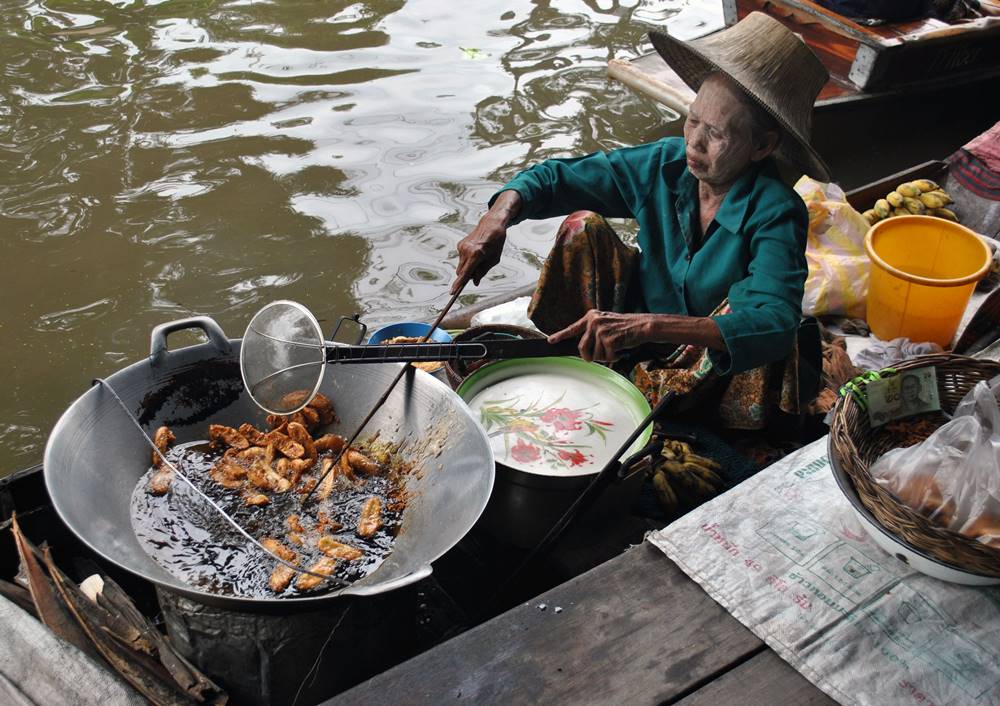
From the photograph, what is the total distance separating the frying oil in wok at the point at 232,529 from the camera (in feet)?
6.62

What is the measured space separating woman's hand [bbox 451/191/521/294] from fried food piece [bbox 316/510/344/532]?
2.30 feet

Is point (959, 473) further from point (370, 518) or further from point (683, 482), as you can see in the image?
point (370, 518)

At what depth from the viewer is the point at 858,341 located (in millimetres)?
3545

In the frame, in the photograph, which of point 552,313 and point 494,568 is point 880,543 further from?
point 552,313

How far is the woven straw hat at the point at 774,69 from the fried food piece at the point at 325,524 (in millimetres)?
1562

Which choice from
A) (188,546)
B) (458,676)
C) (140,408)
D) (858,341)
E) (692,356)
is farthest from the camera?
(858,341)

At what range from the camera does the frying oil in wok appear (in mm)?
2018

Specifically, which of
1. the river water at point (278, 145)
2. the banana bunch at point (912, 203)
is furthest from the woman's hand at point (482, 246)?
the banana bunch at point (912, 203)

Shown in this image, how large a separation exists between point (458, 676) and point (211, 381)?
3.88ft

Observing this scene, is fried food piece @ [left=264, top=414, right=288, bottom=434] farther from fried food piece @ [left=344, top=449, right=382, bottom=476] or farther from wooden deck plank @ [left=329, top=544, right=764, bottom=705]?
wooden deck plank @ [left=329, top=544, right=764, bottom=705]

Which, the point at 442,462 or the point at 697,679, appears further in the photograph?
the point at 442,462

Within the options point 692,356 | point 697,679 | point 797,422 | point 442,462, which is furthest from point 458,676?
point 797,422

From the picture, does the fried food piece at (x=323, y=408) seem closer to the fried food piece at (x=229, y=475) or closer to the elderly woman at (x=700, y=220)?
the fried food piece at (x=229, y=475)

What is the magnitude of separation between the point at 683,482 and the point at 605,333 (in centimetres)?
71
